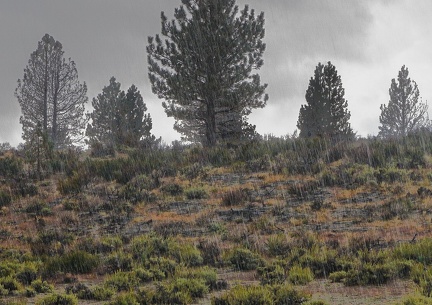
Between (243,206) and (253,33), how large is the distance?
13.5 meters

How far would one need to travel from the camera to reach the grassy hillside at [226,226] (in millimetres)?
8477

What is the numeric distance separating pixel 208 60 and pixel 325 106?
12284 mm

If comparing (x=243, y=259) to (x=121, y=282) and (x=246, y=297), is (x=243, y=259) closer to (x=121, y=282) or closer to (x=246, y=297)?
(x=121, y=282)

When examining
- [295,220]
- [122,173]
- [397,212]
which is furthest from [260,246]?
[122,173]

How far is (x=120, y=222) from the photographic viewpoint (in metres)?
14.3

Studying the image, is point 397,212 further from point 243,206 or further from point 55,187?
point 55,187

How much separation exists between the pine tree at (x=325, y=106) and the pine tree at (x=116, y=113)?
42.4 ft

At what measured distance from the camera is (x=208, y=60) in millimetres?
25484

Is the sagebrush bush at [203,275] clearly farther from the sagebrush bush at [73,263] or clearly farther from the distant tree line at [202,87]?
the distant tree line at [202,87]

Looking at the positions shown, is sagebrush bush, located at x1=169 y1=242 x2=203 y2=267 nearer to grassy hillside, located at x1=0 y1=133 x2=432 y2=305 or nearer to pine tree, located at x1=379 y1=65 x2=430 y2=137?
grassy hillside, located at x1=0 y1=133 x2=432 y2=305

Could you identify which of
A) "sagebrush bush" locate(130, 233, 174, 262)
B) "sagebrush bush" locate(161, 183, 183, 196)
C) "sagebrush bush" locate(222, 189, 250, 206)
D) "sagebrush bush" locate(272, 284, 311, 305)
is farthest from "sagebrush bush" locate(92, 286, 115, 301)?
"sagebrush bush" locate(161, 183, 183, 196)

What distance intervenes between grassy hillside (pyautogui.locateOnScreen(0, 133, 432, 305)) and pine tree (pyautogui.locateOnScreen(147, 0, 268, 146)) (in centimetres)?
373

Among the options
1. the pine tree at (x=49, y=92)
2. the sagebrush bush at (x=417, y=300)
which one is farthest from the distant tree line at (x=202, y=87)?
the sagebrush bush at (x=417, y=300)

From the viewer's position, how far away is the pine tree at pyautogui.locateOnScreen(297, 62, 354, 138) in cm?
3425
